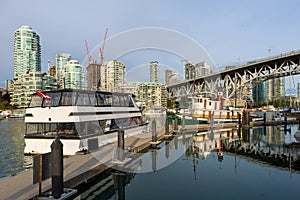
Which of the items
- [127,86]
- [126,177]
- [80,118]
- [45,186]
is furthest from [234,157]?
[127,86]

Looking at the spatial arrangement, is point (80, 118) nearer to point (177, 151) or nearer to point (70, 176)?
point (70, 176)

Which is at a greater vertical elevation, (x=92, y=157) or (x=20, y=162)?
(x=92, y=157)

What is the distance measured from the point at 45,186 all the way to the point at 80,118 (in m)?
6.66

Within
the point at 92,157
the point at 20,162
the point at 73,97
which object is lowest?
the point at 20,162

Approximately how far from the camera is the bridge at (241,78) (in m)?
62.6

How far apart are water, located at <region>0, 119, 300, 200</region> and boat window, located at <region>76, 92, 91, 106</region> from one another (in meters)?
4.91

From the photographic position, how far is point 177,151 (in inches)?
701

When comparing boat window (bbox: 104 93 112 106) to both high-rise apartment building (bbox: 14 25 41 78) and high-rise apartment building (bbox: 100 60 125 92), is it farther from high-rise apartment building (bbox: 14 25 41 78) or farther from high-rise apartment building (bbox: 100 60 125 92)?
high-rise apartment building (bbox: 14 25 41 78)

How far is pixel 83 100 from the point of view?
15195mm

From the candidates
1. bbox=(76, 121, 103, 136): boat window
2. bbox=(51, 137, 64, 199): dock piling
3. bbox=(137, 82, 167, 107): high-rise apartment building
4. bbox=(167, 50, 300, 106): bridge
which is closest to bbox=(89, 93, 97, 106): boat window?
bbox=(76, 121, 103, 136): boat window

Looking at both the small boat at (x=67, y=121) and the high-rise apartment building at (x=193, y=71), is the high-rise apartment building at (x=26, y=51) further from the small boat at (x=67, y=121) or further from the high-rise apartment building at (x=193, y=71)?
the small boat at (x=67, y=121)

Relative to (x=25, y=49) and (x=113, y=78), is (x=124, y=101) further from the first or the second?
(x=25, y=49)

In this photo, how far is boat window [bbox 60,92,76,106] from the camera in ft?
46.7

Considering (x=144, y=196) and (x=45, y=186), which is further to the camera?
(x=144, y=196)
